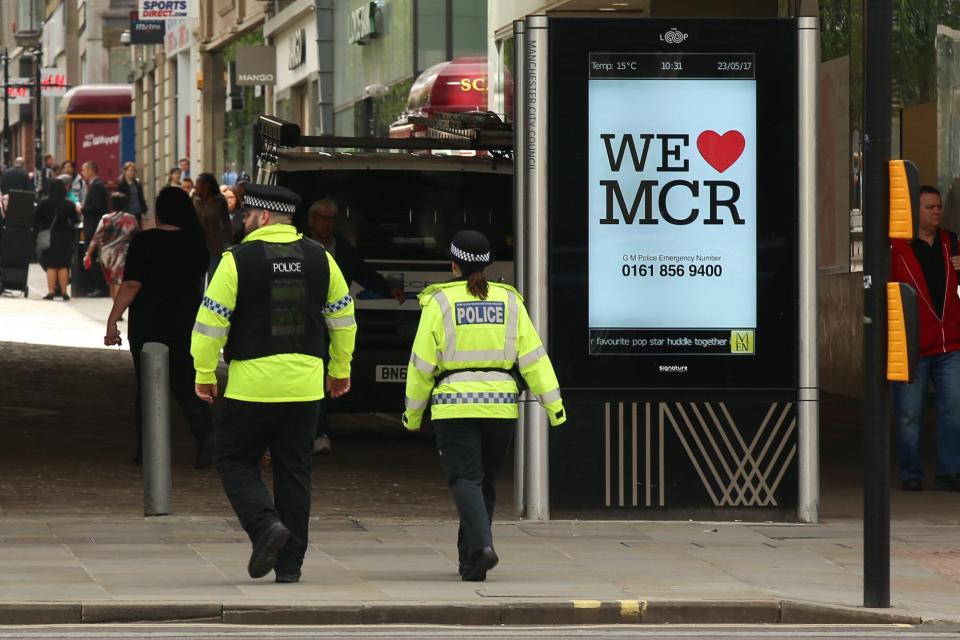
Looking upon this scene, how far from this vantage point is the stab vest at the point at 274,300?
9586 mm

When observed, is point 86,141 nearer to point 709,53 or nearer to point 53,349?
point 53,349

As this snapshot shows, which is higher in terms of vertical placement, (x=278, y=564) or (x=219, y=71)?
(x=219, y=71)

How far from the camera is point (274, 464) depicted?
32.3 feet

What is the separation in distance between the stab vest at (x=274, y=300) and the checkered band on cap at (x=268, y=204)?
15cm

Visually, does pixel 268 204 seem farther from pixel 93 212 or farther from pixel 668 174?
pixel 93 212

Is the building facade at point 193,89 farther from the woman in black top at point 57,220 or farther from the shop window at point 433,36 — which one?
the woman in black top at point 57,220

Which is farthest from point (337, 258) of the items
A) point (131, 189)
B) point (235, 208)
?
point (131, 189)

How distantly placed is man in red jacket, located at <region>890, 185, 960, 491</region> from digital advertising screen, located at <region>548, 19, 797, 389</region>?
1.80 meters

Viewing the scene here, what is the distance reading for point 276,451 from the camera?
980cm

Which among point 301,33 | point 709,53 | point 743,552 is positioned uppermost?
point 301,33

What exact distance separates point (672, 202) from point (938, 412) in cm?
290

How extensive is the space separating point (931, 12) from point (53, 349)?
35.3ft

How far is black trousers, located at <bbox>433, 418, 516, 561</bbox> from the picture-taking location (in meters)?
9.80

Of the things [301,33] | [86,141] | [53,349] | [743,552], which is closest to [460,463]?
[743,552]
